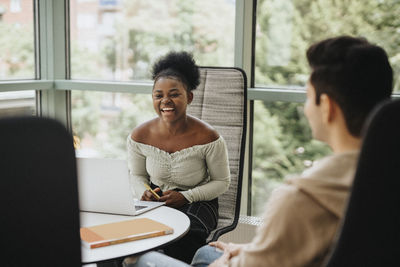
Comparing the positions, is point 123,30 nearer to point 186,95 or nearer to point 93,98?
point 93,98

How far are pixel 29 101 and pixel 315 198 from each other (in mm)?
2810

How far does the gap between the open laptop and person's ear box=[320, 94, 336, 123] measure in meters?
0.78

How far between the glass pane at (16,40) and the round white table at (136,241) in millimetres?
1862

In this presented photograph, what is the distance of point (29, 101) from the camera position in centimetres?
353

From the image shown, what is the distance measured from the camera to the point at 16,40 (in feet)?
11.2

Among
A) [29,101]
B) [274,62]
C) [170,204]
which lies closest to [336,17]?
[274,62]

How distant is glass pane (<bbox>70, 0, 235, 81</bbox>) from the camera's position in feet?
10.1

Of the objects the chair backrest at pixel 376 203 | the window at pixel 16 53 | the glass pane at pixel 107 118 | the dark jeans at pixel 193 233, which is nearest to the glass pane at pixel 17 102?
the window at pixel 16 53

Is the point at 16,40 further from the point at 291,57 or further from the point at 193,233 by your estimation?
the point at 193,233

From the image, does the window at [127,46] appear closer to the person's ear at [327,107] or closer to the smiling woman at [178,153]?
the smiling woman at [178,153]

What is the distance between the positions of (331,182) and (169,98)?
1.29 metres

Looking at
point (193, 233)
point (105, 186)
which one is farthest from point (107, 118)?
point (105, 186)

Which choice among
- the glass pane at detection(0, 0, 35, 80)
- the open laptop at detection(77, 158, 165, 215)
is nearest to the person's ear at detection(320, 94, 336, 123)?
the open laptop at detection(77, 158, 165, 215)

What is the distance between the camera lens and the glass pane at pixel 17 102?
3.33m
